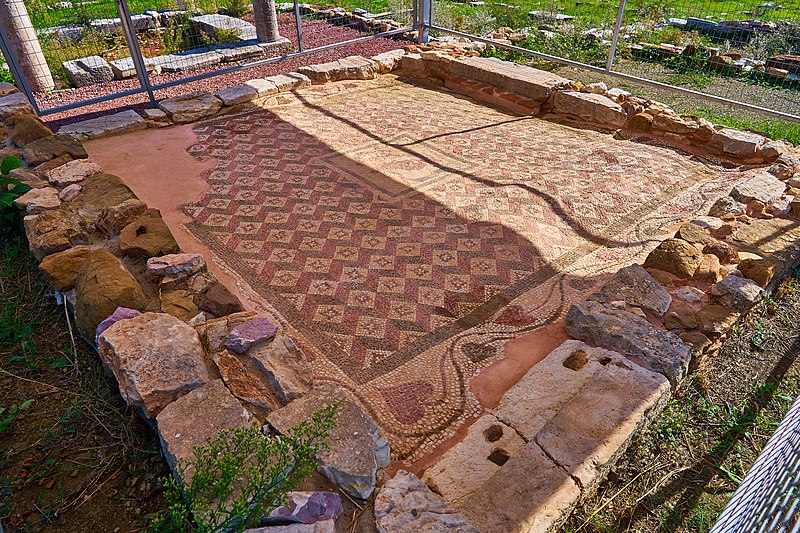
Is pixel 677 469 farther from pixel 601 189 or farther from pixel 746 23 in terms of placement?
pixel 746 23

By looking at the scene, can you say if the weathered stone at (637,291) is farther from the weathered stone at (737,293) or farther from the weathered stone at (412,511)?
the weathered stone at (412,511)

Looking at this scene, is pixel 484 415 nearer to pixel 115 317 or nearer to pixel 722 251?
pixel 115 317

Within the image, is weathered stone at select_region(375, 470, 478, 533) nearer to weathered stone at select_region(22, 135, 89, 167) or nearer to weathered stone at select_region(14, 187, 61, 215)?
weathered stone at select_region(14, 187, 61, 215)

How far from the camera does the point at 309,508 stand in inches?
70.3

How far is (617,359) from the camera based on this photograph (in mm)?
2580

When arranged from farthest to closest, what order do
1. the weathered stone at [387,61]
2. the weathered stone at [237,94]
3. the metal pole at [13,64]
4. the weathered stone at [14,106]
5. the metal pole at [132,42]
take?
the weathered stone at [387,61] < the weathered stone at [237,94] < the metal pole at [132,42] < the weathered stone at [14,106] < the metal pole at [13,64]

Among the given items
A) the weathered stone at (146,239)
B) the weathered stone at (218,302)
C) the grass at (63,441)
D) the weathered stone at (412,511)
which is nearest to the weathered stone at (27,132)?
the weathered stone at (146,239)

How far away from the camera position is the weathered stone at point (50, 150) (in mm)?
4234

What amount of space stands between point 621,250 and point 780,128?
11.3ft

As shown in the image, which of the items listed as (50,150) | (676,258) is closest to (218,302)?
(50,150)

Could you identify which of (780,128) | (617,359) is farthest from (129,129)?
(780,128)

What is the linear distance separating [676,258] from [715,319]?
540 millimetres

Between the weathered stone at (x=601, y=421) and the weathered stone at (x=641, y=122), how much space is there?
4.00 meters

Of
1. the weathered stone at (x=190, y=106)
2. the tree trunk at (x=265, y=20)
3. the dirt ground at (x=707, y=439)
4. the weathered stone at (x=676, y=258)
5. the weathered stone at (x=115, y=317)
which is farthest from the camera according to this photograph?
the tree trunk at (x=265, y=20)
